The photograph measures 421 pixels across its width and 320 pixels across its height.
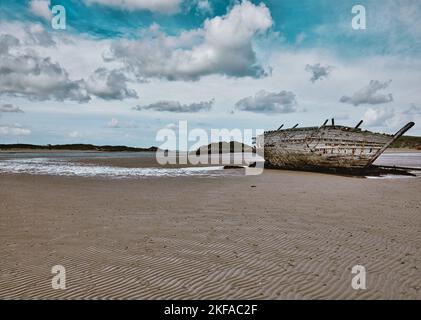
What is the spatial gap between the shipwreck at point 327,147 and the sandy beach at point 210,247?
376 inches

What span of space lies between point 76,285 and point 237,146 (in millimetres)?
88632

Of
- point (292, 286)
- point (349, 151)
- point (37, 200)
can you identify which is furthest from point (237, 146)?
point (292, 286)

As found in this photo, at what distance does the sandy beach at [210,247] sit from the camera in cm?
434

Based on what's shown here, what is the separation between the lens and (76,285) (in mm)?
4387

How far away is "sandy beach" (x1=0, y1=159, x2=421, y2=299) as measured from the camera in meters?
4.34

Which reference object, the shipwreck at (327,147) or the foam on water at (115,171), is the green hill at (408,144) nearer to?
the shipwreck at (327,147)

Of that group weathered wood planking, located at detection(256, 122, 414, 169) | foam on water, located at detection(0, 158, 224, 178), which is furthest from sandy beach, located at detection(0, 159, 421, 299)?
weathered wood planking, located at detection(256, 122, 414, 169)

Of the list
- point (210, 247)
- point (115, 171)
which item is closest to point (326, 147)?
point (115, 171)

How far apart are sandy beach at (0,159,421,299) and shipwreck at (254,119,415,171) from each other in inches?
376

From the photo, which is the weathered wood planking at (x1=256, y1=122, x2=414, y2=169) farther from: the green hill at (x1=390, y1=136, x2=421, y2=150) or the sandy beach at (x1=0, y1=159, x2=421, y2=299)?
the green hill at (x1=390, y1=136, x2=421, y2=150)

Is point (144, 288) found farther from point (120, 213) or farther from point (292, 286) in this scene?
point (120, 213)

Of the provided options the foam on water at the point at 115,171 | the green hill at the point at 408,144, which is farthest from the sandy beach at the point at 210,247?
the green hill at the point at 408,144

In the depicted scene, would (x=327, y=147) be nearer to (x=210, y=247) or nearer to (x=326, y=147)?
(x=326, y=147)

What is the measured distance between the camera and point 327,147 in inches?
863
